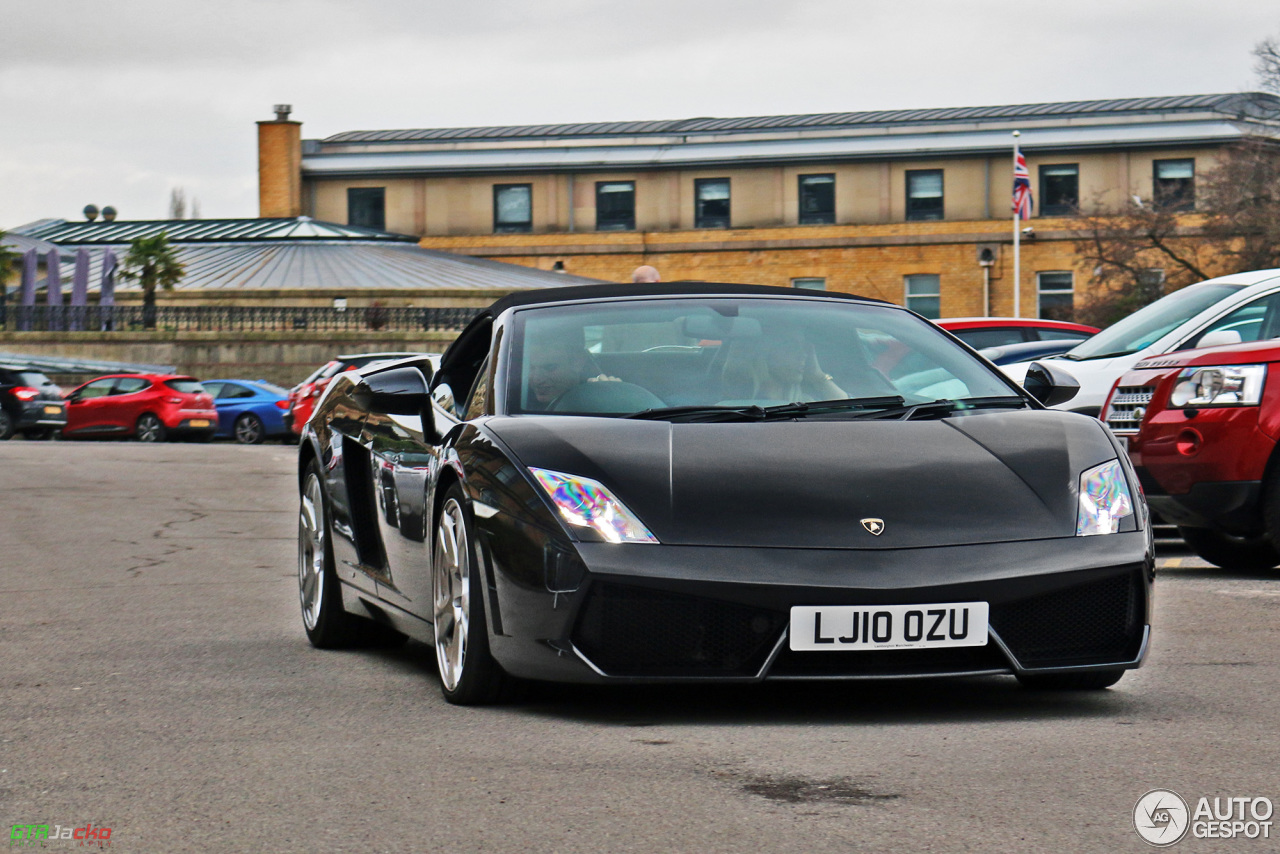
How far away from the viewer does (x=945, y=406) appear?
5.63 metres

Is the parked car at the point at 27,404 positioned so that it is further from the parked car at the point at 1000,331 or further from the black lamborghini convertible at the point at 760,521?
the black lamborghini convertible at the point at 760,521

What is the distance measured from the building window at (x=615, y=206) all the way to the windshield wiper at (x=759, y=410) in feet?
183

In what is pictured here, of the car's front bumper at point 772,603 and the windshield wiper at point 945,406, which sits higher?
the windshield wiper at point 945,406

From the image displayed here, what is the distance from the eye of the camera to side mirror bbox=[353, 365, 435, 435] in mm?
6121

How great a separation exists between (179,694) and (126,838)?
2.18 meters

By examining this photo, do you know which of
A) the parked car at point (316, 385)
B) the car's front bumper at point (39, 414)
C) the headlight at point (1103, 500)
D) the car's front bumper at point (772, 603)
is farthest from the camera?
the car's front bumper at point (39, 414)

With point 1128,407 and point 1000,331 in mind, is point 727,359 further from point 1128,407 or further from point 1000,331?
point 1000,331

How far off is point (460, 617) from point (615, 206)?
5617cm

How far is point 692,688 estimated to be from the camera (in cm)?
570

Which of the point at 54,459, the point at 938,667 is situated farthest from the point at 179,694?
the point at 54,459

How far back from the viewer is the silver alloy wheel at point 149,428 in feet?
Answer: 117

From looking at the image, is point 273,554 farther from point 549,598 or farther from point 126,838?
point 126,838

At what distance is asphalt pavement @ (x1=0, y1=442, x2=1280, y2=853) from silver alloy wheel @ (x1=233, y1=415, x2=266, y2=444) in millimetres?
29322
